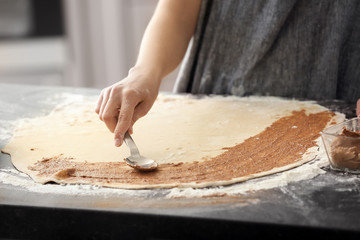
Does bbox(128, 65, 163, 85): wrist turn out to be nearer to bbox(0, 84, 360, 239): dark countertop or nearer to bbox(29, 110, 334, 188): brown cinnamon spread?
bbox(29, 110, 334, 188): brown cinnamon spread

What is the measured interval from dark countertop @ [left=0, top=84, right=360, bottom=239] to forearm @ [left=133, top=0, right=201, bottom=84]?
0.63 metres

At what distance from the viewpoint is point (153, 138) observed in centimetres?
125

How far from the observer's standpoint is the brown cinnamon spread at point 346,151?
962 millimetres

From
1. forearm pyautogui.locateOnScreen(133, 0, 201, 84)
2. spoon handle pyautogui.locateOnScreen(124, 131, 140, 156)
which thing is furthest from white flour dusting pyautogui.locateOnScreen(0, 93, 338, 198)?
forearm pyautogui.locateOnScreen(133, 0, 201, 84)

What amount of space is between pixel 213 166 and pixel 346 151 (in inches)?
9.9

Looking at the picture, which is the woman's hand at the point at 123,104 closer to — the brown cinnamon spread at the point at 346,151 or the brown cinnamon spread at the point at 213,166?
the brown cinnamon spread at the point at 213,166

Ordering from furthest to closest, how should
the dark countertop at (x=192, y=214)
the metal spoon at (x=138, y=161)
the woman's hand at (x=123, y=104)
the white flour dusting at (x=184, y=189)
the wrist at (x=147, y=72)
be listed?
1. the wrist at (x=147, y=72)
2. the woman's hand at (x=123, y=104)
3. the metal spoon at (x=138, y=161)
4. the white flour dusting at (x=184, y=189)
5. the dark countertop at (x=192, y=214)

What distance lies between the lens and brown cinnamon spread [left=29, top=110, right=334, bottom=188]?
3.26ft

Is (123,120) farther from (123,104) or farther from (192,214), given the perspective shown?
(192,214)

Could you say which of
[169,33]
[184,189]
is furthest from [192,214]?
[169,33]

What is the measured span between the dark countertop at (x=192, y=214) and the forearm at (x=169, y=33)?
2.07 feet

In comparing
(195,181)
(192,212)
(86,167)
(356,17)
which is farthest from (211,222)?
(356,17)

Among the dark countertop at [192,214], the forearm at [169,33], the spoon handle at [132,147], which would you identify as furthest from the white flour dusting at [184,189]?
the forearm at [169,33]

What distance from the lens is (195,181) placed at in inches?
38.0
